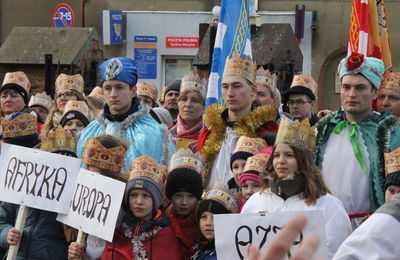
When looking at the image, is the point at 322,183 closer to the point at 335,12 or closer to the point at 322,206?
the point at 322,206

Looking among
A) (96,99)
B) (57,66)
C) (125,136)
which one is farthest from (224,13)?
(57,66)

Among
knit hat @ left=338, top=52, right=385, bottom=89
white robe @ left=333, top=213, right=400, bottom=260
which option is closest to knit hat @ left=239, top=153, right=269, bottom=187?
knit hat @ left=338, top=52, right=385, bottom=89

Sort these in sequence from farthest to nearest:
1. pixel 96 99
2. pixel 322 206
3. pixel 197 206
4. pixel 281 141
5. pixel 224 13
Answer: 1. pixel 96 99
2. pixel 224 13
3. pixel 197 206
4. pixel 281 141
5. pixel 322 206

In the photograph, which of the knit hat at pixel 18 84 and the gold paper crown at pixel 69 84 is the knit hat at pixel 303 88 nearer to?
the gold paper crown at pixel 69 84

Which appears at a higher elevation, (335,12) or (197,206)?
(335,12)

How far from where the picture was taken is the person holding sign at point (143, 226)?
4.87 m

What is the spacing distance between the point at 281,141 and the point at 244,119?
3.70ft

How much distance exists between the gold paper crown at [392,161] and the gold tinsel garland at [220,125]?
1435 millimetres

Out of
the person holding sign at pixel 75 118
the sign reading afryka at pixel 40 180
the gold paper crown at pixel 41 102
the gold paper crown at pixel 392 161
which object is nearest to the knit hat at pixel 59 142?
the sign reading afryka at pixel 40 180

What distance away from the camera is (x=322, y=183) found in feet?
15.2

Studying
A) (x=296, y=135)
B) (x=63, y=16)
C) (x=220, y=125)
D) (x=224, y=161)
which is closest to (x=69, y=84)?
(x=220, y=125)

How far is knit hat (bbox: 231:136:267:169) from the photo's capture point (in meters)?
5.58

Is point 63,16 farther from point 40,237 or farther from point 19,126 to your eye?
point 40,237

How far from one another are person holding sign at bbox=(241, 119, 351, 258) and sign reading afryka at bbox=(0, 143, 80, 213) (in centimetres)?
138
